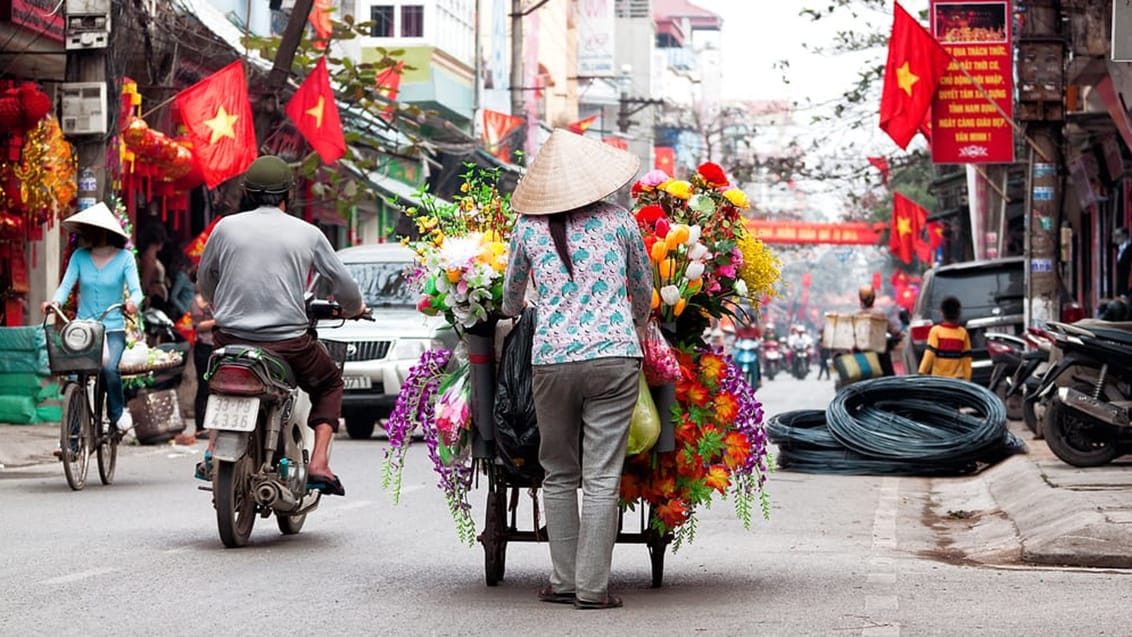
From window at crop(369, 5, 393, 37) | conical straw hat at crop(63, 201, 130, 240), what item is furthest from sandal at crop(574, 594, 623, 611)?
window at crop(369, 5, 393, 37)

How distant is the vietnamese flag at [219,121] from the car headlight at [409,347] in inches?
129

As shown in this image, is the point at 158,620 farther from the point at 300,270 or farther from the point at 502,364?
the point at 300,270

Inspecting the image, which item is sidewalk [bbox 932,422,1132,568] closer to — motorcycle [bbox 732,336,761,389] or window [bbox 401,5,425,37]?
motorcycle [bbox 732,336,761,389]

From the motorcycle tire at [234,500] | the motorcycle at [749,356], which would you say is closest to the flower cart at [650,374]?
the motorcycle tire at [234,500]

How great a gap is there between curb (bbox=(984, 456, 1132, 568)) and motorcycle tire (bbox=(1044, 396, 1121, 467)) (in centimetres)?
54

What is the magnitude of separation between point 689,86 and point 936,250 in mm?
73981

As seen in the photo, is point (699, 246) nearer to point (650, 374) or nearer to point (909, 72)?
point (650, 374)

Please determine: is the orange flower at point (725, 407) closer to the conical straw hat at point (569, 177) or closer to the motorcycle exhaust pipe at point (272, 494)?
the conical straw hat at point (569, 177)

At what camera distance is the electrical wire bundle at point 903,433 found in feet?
48.2

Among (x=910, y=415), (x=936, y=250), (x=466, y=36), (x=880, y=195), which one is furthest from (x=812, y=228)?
(x=910, y=415)

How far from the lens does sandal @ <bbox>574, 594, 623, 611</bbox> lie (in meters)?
6.86

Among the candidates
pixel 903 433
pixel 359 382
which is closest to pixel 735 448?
pixel 903 433

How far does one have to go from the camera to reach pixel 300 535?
9.43 m

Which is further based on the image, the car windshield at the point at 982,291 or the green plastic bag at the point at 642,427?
the car windshield at the point at 982,291
